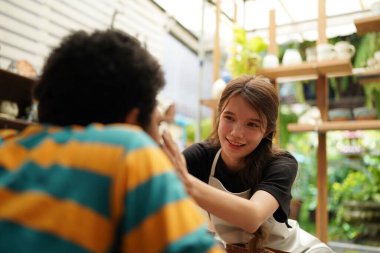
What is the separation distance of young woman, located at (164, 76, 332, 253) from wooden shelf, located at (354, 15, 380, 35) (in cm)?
→ 166

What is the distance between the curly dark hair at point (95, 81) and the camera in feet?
2.06

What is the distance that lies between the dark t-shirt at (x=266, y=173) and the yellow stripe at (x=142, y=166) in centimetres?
93

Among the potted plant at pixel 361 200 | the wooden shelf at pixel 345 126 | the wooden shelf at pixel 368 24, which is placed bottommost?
the potted plant at pixel 361 200

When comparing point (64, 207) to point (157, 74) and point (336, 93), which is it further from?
point (336, 93)

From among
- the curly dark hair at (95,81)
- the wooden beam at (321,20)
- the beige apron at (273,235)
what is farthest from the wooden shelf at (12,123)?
the wooden beam at (321,20)

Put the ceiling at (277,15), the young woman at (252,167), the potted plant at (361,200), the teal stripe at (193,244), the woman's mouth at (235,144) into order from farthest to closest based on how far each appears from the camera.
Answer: the ceiling at (277,15) → the potted plant at (361,200) → the woman's mouth at (235,144) → the young woman at (252,167) → the teal stripe at (193,244)

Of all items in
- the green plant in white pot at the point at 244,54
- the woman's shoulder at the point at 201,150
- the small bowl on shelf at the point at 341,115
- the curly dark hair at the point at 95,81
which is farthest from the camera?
the green plant in white pot at the point at 244,54

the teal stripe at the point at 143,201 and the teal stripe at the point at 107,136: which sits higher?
the teal stripe at the point at 107,136

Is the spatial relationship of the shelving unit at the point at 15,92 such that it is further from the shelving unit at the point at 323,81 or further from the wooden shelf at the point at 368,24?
the wooden shelf at the point at 368,24

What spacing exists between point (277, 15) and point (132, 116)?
4.59 metres

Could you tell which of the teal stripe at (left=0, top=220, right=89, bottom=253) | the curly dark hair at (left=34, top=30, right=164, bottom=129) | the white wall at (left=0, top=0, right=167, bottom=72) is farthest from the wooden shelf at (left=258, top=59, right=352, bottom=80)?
the teal stripe at (left=0, top=220, right=89, bottom=253)

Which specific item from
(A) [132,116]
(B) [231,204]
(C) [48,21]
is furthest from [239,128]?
(C) [48,21]

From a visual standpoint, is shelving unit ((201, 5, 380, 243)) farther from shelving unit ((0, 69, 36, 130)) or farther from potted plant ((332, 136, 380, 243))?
shelving unit ((0, 69, 36, 130))

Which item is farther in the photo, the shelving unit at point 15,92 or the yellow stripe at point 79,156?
the shelving unit at point 15,92
